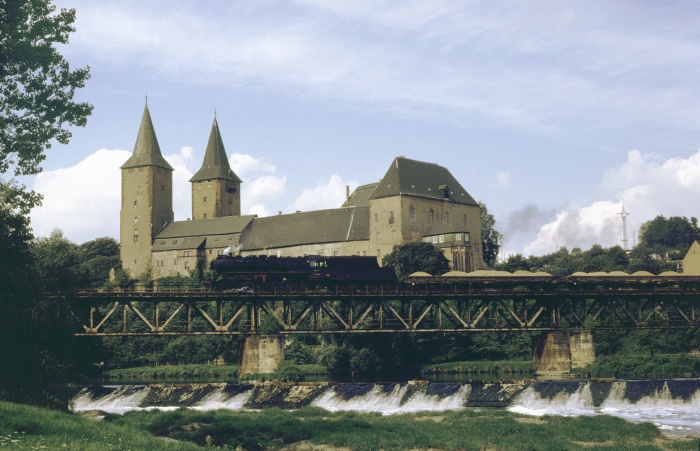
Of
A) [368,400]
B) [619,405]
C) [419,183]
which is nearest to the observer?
[619,405]

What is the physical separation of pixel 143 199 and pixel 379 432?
141579 millimetres

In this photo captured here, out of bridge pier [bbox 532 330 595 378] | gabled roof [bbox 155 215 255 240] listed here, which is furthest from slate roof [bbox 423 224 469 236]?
bridge pier [bbox 532 330 595 378]

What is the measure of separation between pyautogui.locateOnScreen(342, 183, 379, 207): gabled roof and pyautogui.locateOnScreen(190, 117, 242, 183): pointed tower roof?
28.6 m

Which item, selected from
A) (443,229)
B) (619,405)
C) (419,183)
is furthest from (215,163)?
(619,405)

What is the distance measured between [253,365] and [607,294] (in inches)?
1295

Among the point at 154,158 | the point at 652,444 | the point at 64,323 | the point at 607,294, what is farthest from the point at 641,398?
the point at 154,158

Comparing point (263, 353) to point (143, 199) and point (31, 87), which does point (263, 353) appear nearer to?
point (31, 87)

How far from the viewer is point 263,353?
260 ft

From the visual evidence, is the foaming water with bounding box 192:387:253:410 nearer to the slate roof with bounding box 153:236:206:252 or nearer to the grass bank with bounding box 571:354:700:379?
the grass bank with bounding box 571:354:700:379

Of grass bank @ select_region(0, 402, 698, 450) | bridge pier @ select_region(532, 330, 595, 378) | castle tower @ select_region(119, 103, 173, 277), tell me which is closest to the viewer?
grass bank @ select_region(0, 402, 698, 450)

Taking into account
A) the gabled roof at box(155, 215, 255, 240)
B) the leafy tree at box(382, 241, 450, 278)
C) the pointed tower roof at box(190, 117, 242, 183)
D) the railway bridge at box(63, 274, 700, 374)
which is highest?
the pointed tower roof at box(190, 117, 242, 183)

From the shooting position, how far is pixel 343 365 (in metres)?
93.1

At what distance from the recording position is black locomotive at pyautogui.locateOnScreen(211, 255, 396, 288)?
8012 centimetres

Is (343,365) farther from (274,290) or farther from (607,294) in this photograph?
(607,294)
